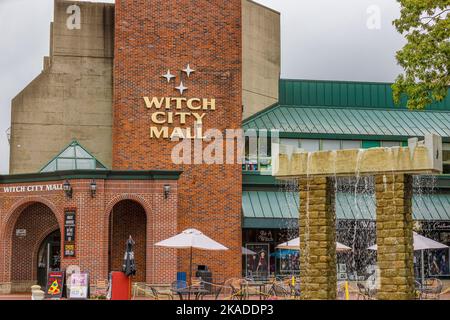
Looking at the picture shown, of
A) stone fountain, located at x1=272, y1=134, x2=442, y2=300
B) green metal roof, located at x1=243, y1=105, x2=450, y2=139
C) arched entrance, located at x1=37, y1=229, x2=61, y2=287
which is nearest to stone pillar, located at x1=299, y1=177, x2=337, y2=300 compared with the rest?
stone fountain, located at x1=272, y1=134, x2=442, y2=300

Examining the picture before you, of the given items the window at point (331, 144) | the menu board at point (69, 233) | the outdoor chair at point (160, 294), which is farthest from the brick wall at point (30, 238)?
the window at point (331, 144)

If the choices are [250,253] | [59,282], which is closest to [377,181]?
[59,282]

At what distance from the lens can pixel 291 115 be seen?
142ft

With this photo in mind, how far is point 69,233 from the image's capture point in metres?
32.7

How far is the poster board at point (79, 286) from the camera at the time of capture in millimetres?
28781

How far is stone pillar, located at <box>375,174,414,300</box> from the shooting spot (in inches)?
748

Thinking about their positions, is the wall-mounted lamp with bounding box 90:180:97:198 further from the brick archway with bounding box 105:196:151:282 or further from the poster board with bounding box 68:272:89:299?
the poster board with bounding box 68:272:89:299

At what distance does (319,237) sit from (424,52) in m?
8.02

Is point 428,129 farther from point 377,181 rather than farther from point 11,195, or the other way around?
point 377,181

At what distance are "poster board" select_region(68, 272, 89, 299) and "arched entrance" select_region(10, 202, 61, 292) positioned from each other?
6.38 m

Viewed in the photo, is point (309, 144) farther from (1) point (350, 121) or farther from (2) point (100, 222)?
(2) point (100, 222)
